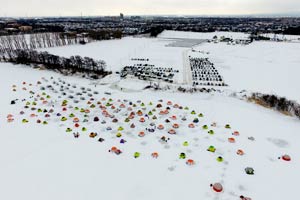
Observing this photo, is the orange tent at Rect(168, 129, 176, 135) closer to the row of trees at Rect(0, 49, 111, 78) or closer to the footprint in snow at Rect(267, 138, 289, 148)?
the footprint in snow at Rect(267, 138, 289, 148)

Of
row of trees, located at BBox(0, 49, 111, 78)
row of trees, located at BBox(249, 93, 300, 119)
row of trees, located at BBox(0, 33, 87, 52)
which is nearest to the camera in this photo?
row of trees, located at BBox(249, 93, 300, 119)


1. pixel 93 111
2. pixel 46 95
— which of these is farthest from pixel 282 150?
pixel 46 95

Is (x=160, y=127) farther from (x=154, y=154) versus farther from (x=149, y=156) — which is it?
(x=149, y=156)

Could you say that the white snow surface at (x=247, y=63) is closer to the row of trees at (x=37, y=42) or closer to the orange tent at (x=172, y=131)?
the orange tent at (x=172, y=131)

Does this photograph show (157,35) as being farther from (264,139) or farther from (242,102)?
(264,139)

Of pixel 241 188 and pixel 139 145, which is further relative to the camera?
pixel 139 145

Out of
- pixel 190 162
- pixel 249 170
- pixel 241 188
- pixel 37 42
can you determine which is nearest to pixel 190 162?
pixel 190 162

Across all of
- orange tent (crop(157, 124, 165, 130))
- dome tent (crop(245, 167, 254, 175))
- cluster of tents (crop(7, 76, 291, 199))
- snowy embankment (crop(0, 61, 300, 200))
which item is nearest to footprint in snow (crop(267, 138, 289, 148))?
snowy embankment (crop(0, 61, 300, 200))
